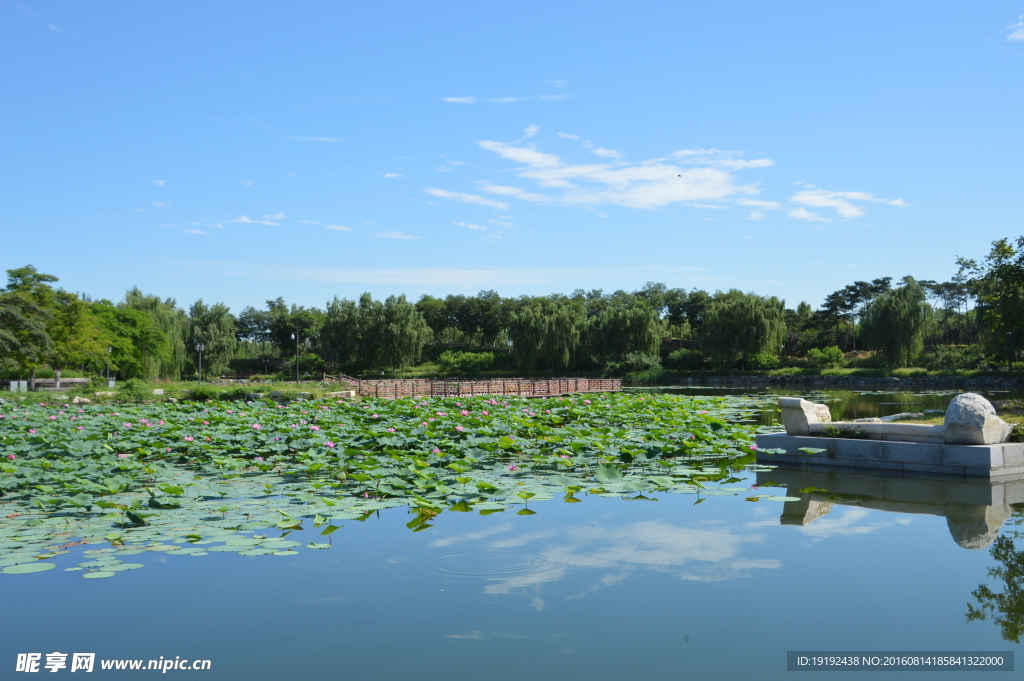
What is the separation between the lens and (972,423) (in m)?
7.91

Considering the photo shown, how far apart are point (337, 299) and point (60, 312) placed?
19.1 m

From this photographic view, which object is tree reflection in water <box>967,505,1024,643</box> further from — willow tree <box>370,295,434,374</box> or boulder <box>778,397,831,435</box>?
willow tree <box>370,295,434,374</box>

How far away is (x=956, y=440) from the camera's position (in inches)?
318

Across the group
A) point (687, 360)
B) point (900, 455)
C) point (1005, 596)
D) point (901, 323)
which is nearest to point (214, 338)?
point (687, 360)

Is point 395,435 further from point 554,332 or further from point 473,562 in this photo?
point 554,332

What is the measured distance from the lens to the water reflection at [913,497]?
6.08 meters

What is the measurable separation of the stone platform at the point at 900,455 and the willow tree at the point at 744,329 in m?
33.6

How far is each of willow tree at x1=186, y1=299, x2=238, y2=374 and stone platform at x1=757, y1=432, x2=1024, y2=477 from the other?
39454 mm

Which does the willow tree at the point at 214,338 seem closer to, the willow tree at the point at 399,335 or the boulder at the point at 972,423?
the willow tree at the point at 399,335

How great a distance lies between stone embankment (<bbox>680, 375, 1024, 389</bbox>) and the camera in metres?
32.9

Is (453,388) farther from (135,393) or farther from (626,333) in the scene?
(626,333)

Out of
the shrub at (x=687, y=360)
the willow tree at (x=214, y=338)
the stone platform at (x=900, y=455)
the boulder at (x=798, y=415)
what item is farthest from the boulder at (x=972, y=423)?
the willow tree at (x=214, y=338)

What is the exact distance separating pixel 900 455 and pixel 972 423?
2.71ft

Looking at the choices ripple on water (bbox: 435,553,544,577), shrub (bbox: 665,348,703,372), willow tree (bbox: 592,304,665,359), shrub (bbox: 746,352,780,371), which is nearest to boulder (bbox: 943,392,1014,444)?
→ ripple on water (bbox: 435,553,544,577)
